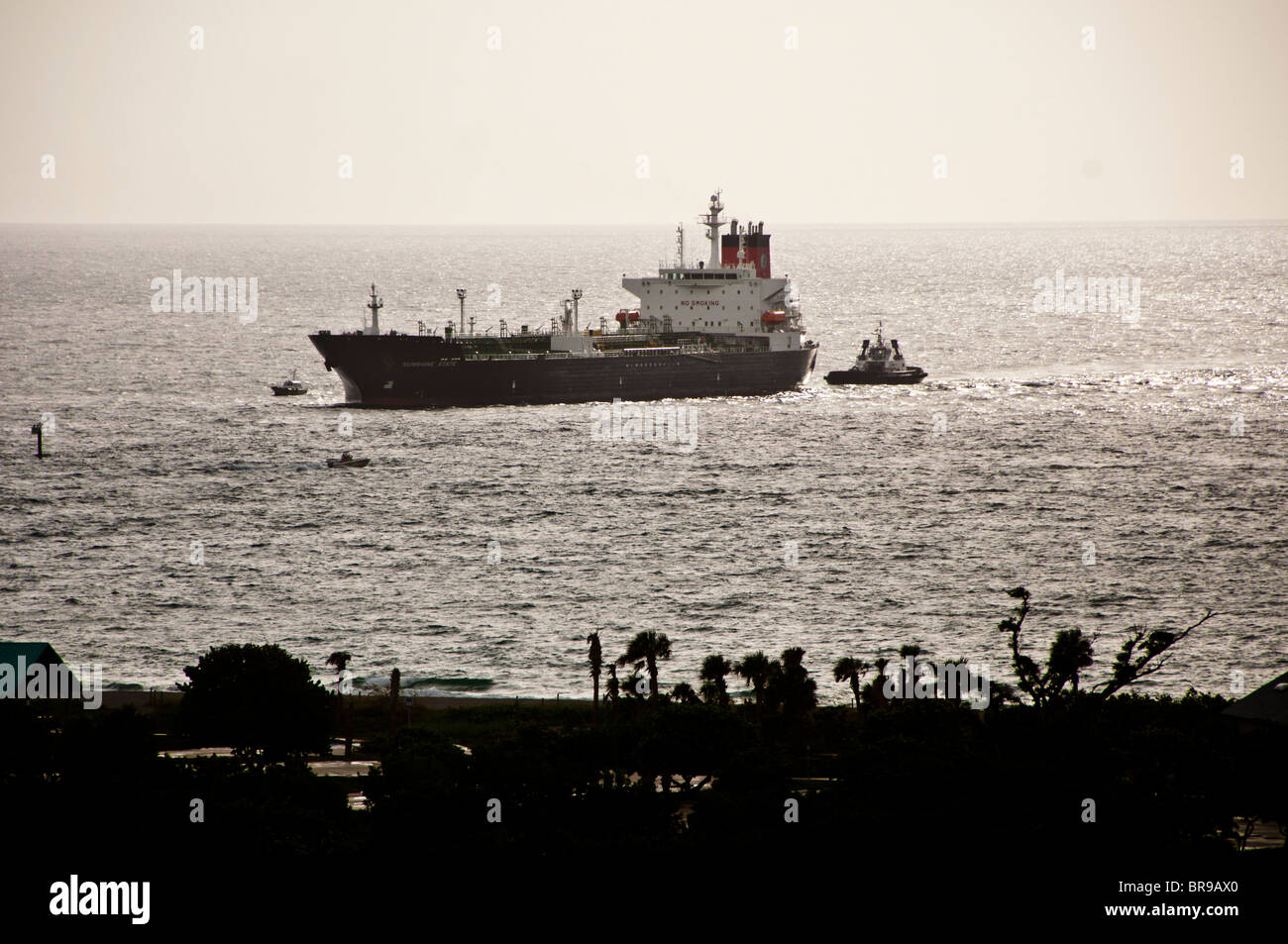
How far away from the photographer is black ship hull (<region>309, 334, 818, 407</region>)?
335 feet

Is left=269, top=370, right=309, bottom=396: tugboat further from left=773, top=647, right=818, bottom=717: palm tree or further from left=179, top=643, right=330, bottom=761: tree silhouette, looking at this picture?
left=773, top=647, right=818, bottom=717: palm tree

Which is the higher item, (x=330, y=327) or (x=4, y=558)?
(x=330, y=327)

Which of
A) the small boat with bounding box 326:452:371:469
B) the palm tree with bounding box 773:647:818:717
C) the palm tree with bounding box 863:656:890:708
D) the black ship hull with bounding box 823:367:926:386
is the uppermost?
the black ship hull with bounding box 823:367:926:386

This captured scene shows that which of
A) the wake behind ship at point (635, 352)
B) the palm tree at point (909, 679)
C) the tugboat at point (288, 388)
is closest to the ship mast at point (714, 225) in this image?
the wake behind ship at point (635, 352)

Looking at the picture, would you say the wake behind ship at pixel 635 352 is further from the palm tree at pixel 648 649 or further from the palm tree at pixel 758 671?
the palm tree at pixel 758 671

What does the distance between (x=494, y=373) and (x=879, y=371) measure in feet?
119

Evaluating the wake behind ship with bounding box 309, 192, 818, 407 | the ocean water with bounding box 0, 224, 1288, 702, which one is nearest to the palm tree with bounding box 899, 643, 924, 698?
the ocean water with bounding box 0, 224, 1288, 702

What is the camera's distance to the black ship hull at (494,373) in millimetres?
102250

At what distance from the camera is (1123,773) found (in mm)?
32781

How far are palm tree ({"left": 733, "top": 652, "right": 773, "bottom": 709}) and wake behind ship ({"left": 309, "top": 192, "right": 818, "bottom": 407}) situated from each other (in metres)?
61.1
